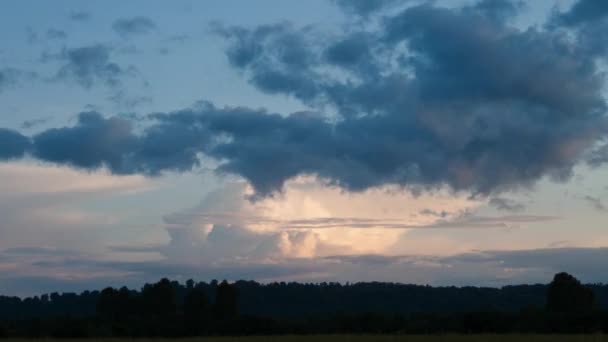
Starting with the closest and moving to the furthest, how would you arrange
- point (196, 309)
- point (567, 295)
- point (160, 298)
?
1. point (567, 295)
2. point (196, 309)
3. point (160, 298)

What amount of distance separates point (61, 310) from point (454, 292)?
81.8 meters

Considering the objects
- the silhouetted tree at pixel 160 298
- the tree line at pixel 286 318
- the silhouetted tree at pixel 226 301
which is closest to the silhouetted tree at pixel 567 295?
the tree line at pixel 286 318

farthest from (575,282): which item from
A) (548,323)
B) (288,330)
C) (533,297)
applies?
(533,297)

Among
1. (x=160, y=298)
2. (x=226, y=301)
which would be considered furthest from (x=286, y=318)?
(x=160, y=298)

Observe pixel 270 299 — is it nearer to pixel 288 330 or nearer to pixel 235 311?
pixel 235 311

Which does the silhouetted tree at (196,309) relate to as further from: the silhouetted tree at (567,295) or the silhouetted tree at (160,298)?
the silhouetted tree at (567,295)

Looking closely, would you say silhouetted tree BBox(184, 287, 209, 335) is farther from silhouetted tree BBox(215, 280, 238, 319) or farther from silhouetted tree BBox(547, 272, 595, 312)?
silhouetted tree BBox(547, 272, 595, 312)

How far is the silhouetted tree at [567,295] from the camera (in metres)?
85.5

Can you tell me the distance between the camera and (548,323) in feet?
224

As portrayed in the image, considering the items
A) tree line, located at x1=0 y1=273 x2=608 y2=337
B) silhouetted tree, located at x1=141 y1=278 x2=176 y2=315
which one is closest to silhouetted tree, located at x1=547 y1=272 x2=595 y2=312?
tree line, located at x1=0 y1=273 x2=608 y2=337

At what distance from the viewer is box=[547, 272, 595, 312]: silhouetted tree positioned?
85.5 meters

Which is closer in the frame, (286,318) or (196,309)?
(286,318)

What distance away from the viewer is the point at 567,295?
86.9 metres

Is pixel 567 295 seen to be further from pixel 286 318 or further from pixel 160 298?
pixel 160 298
